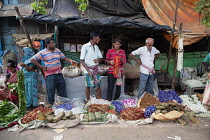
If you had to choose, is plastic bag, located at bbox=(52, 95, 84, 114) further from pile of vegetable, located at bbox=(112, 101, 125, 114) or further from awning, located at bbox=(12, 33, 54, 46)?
awning, located at bbox=(12, 33, 54, 46)

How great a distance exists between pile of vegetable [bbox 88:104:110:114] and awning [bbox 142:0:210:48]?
3.16 m

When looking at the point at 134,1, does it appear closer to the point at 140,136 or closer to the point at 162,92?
the point at 162,92

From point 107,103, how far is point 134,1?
5002mm

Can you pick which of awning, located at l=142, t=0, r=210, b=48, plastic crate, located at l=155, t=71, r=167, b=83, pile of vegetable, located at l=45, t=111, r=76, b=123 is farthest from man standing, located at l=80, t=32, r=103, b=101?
plastic crate, located at l=155, t=71, r=167, b=83

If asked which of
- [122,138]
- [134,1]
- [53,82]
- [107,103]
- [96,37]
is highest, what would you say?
[134,1]

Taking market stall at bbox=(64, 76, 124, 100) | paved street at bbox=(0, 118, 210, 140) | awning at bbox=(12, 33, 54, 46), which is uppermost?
awning at bbox=(12, 33, 54, 46)

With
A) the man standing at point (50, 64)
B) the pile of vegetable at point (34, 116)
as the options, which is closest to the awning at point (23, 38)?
the man standing at point (50, 64)

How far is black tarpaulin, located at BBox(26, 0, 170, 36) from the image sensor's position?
4.71m

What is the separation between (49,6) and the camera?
28.7 ft

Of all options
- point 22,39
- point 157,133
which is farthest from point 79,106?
point 22,39

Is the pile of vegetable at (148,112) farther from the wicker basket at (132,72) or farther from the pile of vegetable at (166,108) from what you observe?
the wicker basket at (132,72)

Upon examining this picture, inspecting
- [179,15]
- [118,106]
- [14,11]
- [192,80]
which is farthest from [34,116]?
[14,11]

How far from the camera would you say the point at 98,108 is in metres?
4.19

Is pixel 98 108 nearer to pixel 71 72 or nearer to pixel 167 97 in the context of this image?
pixel 71 72
